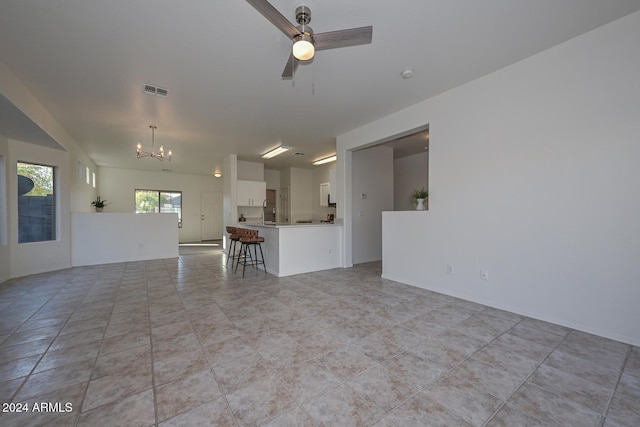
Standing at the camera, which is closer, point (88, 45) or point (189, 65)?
point (88, 45)

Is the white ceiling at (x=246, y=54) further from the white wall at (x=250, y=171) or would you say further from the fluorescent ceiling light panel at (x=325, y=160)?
the white wall at (x=250, y=171)

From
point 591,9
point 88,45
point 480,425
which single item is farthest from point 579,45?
point 88,45

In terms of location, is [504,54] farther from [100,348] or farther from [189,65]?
[100,348]

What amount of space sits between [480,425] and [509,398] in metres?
0.37

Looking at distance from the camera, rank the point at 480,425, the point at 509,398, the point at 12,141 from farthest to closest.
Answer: the point at 12,141
the point at 509,398
the point at 480,425

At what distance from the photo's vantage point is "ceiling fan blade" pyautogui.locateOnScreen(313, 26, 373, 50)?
1981mm

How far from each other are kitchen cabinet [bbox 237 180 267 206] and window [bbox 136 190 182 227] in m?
4.12

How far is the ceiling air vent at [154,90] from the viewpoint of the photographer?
334 centimetres

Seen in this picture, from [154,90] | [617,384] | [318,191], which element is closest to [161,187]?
[318,191]

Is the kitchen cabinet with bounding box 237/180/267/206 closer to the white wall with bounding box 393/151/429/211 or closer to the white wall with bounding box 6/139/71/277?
the white wall with bounding box 6/139/71/277

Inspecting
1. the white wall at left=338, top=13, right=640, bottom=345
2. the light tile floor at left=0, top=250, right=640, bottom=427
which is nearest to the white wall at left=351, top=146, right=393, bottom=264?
the white wall at left=338, top=13, right=640, bottom=345

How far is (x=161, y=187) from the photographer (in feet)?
32.1

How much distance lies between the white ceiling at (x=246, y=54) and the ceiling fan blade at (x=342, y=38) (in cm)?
28

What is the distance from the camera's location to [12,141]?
4352 millimetres
